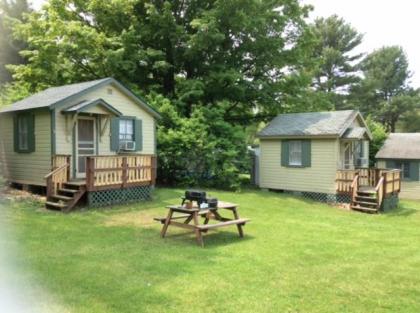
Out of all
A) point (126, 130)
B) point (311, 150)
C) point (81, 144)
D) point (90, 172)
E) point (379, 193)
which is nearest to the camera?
point (90, 172)

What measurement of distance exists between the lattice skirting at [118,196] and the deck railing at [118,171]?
180 mm

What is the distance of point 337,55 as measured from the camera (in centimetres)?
3812

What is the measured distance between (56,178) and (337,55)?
33.3 metres

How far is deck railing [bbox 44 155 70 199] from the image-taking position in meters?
10.9

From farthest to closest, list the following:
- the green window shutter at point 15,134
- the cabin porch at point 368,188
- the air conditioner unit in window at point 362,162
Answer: the air conditioner unit in window at point 362,162, the cabin porch at point 368,188, the green window shutter at point 15,134

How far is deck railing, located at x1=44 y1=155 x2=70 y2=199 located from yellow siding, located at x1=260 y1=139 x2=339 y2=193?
923cm

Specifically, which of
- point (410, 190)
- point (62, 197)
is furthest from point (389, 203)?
point (62, 197)

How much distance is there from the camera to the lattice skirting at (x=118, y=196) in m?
11.2

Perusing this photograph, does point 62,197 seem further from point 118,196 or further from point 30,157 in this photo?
point 30,157

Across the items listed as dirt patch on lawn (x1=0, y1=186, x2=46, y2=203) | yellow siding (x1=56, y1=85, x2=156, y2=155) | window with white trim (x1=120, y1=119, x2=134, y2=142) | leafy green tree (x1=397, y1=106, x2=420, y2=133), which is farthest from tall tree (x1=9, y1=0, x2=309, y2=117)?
leafy green tree (x1=397, y1=106, x2=420, y2=133)

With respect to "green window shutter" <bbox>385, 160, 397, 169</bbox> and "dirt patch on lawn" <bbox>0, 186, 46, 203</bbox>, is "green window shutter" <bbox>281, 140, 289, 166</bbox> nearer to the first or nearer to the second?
"green window shutter" <bbox>385, 160, 397, 169</bbox>

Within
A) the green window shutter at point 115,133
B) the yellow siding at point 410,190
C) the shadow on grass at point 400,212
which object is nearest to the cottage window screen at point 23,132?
the green window shutter at point 115,133

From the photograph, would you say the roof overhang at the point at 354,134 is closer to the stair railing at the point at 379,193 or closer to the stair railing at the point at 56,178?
the stair railing at the point at 379,193

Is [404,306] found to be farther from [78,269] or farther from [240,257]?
[78,269]
